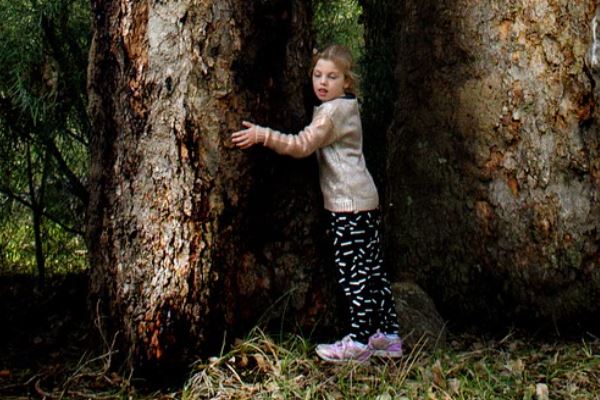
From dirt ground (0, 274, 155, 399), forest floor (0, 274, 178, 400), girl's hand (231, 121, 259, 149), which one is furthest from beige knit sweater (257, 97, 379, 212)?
dirt ground (0, 274, 155, 399)

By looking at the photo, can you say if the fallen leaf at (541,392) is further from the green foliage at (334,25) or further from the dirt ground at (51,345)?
the green foliage at (334,25)

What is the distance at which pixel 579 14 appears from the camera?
4273 mm

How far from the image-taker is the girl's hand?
11.4 ft

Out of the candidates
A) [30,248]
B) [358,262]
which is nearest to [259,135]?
[358,262]

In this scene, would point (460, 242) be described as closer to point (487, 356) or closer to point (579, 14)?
point (487, 356)

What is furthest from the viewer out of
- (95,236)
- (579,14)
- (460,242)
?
(460,242)

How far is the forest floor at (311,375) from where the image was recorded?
3.47 m

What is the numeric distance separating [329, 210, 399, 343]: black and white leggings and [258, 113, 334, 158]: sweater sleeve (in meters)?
0.37

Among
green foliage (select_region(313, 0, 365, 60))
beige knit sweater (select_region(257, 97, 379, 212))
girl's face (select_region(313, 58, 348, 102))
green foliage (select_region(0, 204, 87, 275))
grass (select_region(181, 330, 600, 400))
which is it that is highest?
green foliage (select_region(313, 0, 365, 60))

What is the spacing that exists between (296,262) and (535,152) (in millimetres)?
1494

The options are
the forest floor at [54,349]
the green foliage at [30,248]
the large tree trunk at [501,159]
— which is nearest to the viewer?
the forest floor at [54,349]

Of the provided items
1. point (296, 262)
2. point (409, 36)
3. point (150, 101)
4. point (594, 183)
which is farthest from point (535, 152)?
point (150, 101)

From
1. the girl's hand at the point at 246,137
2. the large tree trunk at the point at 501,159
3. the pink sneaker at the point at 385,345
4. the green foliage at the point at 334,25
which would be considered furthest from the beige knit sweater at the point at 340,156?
the green foliage at the point at 334,25

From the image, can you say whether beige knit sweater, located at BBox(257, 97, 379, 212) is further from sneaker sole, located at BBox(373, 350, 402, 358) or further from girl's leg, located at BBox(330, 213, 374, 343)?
sneaker sole, located at BBox(373, 350, 402, 358)
